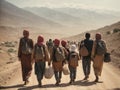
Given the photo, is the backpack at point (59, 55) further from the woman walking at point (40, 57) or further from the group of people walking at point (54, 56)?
the woman walking at point (40, 57)

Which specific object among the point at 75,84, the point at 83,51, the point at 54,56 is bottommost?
the point at 75,84

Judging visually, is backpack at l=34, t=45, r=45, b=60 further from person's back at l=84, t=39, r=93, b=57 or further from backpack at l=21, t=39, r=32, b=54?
person's back at l=84, t=39, r=93, b=57

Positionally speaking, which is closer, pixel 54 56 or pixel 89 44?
pixel 54 56

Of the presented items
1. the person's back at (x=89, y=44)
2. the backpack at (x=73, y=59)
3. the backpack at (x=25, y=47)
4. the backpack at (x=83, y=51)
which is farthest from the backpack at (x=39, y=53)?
the person's back at (x=89, y=44)

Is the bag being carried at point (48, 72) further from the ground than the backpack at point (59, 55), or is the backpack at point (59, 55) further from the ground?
the backpack at point (59, 55)

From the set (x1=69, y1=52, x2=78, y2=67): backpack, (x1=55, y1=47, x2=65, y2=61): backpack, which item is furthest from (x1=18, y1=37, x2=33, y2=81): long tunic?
(x1=69, y1=52, x2=78, y2=67): backpack

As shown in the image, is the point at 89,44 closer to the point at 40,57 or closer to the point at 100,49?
the point at 100,49

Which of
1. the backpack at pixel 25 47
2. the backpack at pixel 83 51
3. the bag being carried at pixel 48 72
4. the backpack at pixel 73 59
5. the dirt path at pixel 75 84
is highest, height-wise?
the backpack at pixel 25 47

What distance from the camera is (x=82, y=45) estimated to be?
615 inches

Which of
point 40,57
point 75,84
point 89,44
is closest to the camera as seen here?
point 40,57

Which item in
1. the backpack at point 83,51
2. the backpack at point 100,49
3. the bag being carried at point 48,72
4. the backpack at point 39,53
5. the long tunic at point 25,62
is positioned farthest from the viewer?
the backpack at point 83,51

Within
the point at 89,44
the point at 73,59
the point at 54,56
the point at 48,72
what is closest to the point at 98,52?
the point at 89,44

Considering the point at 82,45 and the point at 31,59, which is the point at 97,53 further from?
the point at 31,59

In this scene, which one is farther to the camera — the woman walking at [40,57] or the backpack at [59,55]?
the backpack at [59,55]
